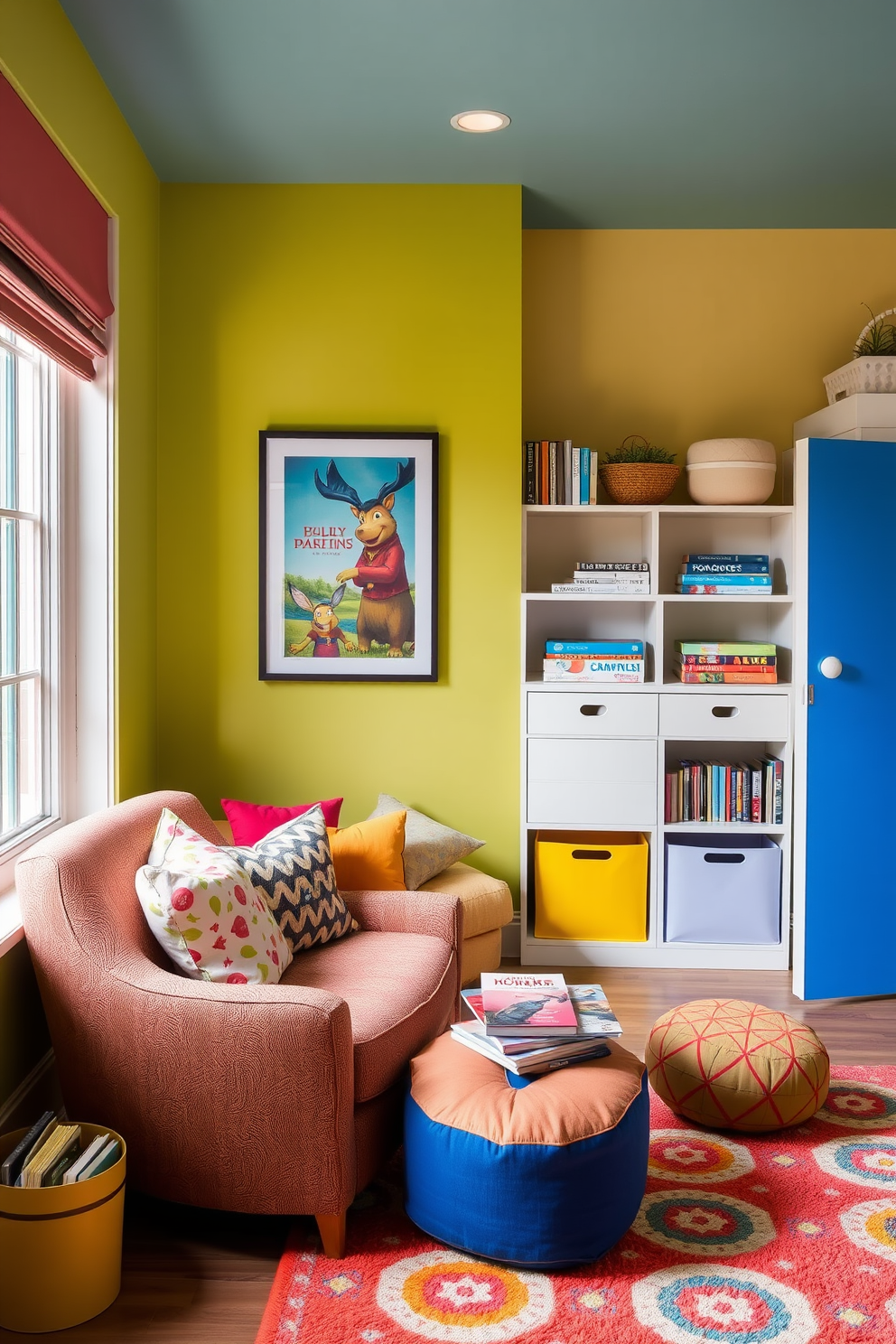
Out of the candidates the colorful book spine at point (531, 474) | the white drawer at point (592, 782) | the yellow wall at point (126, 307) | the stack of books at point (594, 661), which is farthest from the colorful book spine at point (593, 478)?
the yellow wall at point (126, 307)

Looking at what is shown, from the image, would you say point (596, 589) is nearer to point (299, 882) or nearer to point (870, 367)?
point (870, 367)

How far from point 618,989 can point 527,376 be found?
223 centimetres

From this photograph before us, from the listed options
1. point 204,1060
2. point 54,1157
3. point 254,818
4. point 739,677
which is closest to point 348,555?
point 254,818

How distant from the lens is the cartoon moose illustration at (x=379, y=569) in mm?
3568

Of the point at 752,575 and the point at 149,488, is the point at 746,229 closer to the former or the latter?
the point at 752,575

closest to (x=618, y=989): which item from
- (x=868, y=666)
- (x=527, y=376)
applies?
(x=868, y=666)

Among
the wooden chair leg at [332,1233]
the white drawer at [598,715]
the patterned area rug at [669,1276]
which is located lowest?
the patterned area rug at [669,1276]

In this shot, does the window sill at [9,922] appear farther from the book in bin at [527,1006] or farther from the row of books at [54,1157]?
the book in bin at [527,1006]

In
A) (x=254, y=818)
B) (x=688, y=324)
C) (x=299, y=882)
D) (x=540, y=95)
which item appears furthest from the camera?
(x=688, y=324)

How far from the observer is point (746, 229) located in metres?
3.89

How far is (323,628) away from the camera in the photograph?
3.60 metres

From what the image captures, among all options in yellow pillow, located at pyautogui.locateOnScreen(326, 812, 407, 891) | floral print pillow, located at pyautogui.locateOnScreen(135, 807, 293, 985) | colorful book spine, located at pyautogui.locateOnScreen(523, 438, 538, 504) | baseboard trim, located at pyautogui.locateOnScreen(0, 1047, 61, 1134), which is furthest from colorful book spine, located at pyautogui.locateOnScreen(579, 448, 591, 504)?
baseboard trim, located at pyautogui.locateOnScreen(0, 1047, 61, 1134)

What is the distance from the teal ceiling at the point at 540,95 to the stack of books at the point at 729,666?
61.3 inches

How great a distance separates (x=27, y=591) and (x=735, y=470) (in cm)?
233
